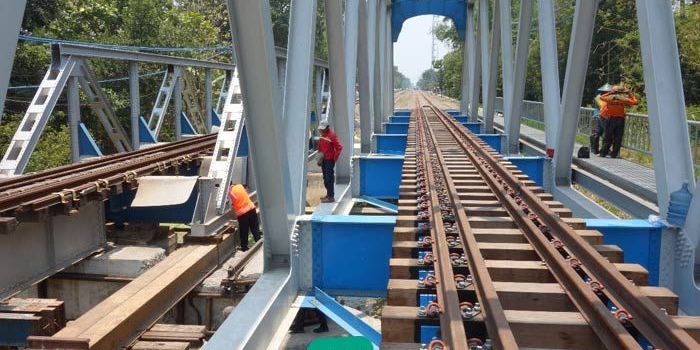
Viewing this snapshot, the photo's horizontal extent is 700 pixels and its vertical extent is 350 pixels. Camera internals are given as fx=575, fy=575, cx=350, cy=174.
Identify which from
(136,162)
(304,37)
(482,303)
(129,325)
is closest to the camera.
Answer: (482,303)

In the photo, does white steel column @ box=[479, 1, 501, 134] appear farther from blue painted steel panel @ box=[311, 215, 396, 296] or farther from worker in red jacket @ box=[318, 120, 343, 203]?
blue painted steel panel @ box=[311, 215, 396, 296]

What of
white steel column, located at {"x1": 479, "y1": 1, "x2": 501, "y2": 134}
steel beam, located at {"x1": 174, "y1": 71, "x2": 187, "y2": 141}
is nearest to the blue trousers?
steel beam, located at {"x1": 174, "y1": 71, "x2": 187, "y2": 141}

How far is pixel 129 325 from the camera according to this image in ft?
20.1

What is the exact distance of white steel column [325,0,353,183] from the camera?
722 centimetres

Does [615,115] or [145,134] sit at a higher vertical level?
[615,115]

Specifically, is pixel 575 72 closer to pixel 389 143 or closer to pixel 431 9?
pixel 389 143

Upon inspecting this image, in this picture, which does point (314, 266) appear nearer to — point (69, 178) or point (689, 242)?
point (689, 242)

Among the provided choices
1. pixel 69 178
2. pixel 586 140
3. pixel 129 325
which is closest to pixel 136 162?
pixel 69 178

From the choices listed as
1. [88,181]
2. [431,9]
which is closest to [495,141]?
[88,181]

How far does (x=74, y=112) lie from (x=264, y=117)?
763 cm

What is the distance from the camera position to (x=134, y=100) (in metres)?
12.0

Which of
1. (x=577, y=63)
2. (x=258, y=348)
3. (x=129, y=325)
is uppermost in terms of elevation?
(x=577, y=63)

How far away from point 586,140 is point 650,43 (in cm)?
1254

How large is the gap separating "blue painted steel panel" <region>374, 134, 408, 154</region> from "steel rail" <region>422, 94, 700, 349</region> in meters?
8.23
